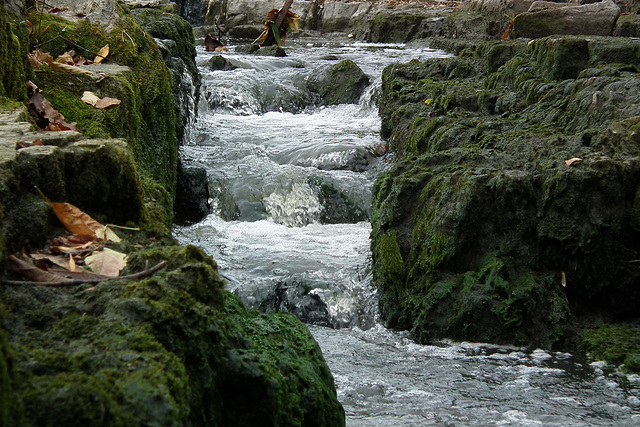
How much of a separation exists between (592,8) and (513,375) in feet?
29.7

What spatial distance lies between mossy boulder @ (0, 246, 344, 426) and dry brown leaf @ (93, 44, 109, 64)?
384cm

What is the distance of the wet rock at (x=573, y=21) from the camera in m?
10.8

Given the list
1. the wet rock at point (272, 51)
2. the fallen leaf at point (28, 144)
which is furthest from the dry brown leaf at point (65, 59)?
the wet rock at point (272, 51)

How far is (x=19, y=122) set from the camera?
3.21m

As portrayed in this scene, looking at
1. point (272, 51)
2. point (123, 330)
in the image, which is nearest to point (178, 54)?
point (272, 51)

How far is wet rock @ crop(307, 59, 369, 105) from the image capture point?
13391 mm

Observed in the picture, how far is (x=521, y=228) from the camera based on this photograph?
4.91 metres

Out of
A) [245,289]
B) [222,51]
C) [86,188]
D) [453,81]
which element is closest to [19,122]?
[86,188]

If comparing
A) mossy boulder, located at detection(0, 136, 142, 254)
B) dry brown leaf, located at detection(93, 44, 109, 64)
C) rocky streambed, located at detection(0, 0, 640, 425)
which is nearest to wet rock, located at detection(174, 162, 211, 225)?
rocky streambed, located at detection(0, 0, 640, 425)

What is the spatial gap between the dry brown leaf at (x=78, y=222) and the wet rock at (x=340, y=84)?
1092 centimetres

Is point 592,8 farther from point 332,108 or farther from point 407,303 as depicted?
point 407,303

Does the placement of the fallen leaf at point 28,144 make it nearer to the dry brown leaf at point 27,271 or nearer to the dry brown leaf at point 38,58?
the dry brown leaf at point 27,271

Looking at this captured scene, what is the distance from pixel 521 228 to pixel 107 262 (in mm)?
3450

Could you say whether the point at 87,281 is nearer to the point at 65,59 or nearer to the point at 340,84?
the point at 65,59
